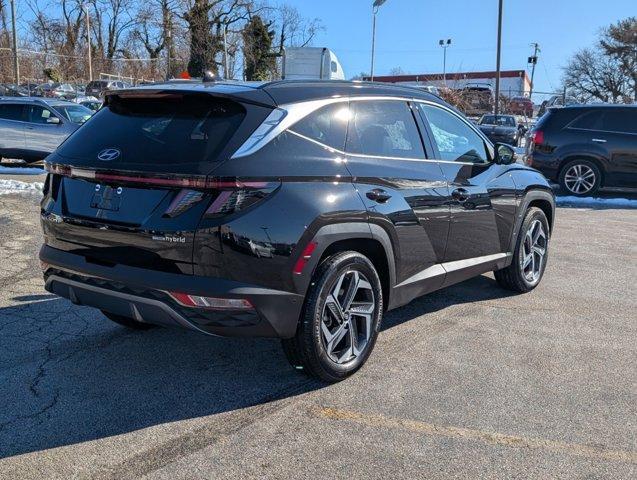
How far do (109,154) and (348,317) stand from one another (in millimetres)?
1692

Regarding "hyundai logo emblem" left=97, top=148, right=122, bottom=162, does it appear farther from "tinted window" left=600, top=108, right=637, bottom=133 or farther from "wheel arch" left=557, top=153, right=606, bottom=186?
"tinted window" left=600, top=108, right=637, bottom=133

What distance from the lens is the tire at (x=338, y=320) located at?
11.7 ft

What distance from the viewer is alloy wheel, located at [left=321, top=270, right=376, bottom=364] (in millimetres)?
3742

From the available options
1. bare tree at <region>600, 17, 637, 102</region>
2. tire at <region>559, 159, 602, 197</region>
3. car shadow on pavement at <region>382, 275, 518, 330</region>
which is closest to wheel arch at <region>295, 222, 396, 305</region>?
car shadow on pavement at <region>382, 275, 518, 330</region>

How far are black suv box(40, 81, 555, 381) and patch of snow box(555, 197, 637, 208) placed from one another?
350 inches

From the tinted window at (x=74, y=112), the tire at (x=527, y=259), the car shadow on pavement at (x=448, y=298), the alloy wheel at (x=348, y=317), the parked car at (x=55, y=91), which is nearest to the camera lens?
the alloy wheel at (x=348, y=317)

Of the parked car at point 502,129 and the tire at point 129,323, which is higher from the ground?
the parked car at point 502,129

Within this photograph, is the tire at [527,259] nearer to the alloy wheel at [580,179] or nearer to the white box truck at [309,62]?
the alloy wheel at [580,179]

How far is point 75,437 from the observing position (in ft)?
10.4

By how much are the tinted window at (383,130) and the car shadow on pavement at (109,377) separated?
4.72ft

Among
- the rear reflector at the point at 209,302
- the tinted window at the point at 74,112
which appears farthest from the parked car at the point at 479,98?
the rear reflector at the point at 209,302

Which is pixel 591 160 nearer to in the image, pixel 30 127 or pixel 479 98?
pixel 30 127

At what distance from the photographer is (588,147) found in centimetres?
1225

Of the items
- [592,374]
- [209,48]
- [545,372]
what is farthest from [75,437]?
[209,48]
